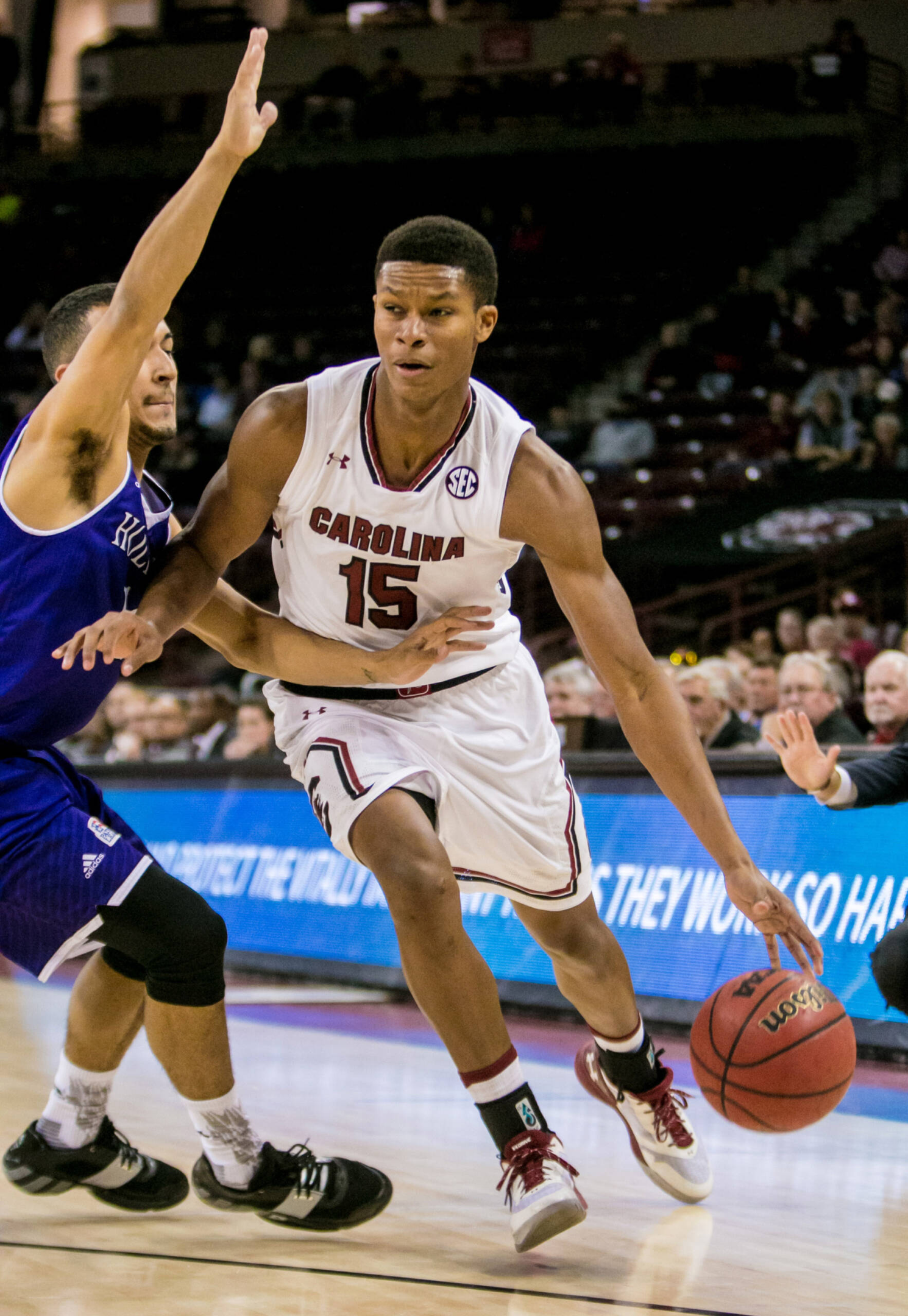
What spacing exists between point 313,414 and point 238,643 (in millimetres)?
623

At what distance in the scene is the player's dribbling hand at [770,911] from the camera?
3.50 metres

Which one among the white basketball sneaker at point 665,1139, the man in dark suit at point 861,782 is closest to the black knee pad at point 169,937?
the white basketball sneaker at point 665,1139

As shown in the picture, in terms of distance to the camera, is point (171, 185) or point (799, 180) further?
point (171, 185)

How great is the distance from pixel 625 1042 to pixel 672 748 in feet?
2.69

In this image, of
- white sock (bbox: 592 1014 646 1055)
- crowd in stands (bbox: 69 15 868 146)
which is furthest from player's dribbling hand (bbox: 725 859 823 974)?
crowd in stands (bbox: 69 15 868 146)

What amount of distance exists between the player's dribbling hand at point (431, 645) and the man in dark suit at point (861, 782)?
37.8 inches

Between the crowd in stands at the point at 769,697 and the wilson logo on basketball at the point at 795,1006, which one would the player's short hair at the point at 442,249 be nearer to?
the wilson logo on basketball at the point at 795,1006

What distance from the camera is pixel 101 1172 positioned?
11.9 ft

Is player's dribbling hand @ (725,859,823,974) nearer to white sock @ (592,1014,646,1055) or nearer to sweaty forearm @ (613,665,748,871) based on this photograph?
sweaty forearm @ (613,665,748,871)

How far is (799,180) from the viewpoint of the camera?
18328 mm

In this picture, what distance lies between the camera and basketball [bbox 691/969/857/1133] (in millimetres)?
3643

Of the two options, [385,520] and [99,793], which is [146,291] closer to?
[385,520]

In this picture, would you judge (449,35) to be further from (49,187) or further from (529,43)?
(49,187)

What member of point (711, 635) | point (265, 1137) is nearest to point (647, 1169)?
point (265, 1137)
